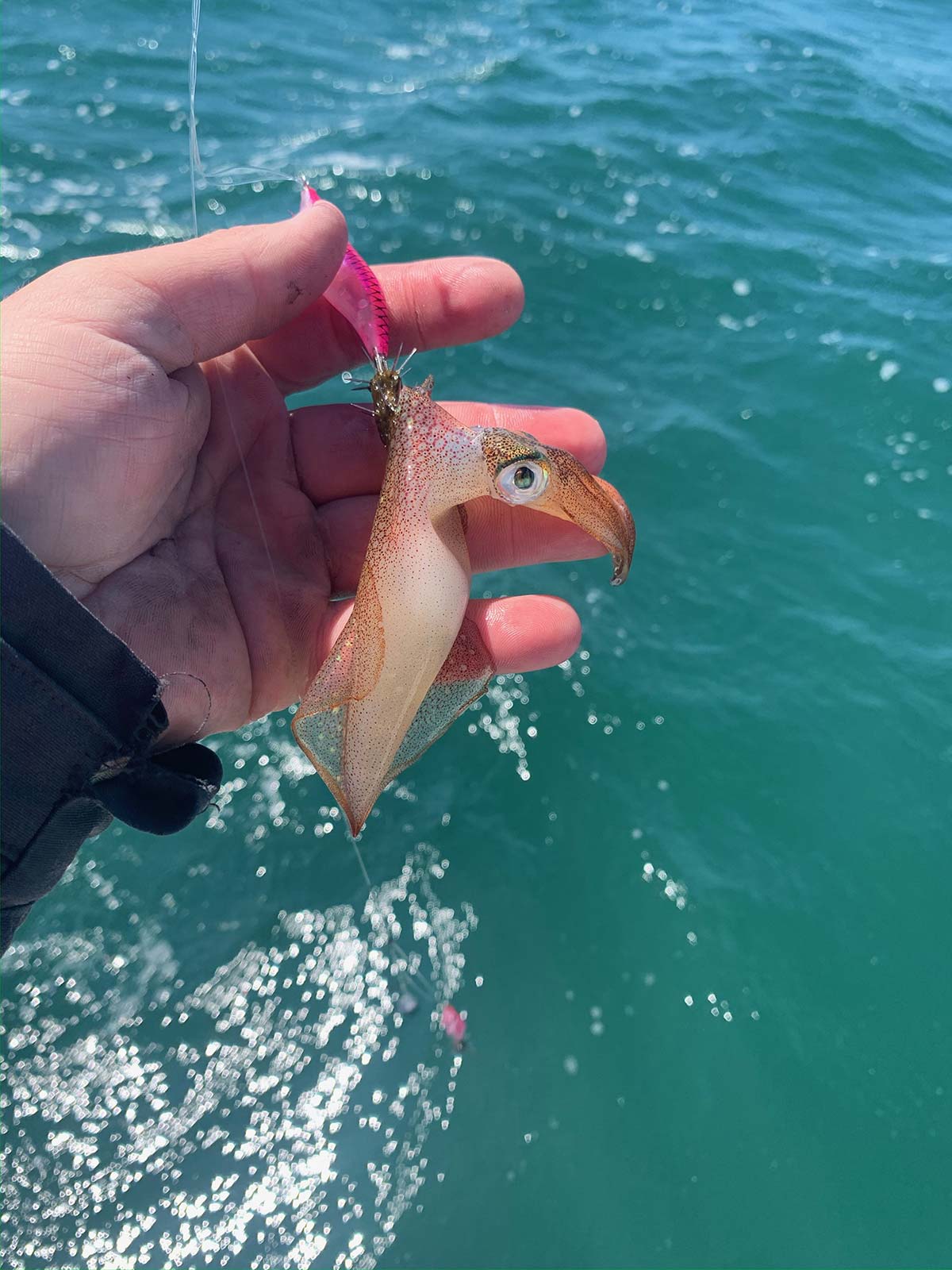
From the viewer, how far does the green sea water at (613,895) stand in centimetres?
489

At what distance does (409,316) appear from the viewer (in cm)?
520

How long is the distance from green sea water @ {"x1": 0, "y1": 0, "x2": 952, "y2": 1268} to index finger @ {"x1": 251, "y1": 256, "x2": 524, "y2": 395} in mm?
2737

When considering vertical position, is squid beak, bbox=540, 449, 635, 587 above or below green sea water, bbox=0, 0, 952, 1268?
above

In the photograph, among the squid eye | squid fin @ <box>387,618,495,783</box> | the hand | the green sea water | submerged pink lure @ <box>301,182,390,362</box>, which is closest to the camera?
the hand

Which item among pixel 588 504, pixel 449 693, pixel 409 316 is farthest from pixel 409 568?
pixel 409 316

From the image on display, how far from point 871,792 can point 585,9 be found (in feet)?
56.5

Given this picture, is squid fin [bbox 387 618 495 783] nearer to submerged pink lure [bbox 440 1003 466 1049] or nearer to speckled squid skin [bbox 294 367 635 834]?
speckled squid skin [bbox 294 367 635 834]

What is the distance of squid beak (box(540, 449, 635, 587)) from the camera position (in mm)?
3848

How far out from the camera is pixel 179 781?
3.86 m

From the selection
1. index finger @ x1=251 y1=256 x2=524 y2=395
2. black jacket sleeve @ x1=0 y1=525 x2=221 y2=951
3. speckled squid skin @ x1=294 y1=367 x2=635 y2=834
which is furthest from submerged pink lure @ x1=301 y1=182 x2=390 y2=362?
black jacket sleeve @ x1=0 y1=525 x2=221 y2=951

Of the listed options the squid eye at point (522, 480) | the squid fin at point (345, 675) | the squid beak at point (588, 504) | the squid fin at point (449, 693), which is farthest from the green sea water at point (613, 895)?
the squid eye at point (522, 480)

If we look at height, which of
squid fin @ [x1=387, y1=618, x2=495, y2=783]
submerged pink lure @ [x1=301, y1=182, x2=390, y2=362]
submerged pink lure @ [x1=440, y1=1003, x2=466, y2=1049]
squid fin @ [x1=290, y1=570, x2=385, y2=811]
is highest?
submerged pink lure @ [x1=301, y1=182, x2=390, y2=362]

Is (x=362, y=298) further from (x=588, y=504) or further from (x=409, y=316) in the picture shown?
(x=588, y=504)

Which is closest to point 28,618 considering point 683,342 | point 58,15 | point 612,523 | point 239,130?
point 612,523
